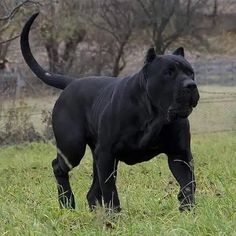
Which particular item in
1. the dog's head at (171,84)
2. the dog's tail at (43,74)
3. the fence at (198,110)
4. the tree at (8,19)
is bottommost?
the fence at (198,110)

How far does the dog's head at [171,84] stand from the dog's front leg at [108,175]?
611 mm

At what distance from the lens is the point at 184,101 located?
5227 mm

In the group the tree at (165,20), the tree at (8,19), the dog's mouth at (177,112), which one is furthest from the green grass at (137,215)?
the tree at (165,20)

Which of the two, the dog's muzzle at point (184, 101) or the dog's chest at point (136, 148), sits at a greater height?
the dog's muzzle at point (184, 101)

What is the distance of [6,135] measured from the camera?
65.2 ft

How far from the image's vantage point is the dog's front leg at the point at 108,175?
18.8ft

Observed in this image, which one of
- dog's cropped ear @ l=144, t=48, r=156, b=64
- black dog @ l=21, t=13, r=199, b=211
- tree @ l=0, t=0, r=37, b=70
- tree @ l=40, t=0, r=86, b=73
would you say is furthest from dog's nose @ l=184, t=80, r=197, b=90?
tree @ l=40, t=0, r=86, b=73

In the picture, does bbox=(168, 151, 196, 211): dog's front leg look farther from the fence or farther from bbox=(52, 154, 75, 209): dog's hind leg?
the fence

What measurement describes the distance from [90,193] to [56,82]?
128 cm

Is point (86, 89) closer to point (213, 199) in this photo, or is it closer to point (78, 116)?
point (78, 116)

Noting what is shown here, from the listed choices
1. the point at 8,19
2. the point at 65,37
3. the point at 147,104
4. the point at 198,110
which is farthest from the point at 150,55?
the point at 65,37

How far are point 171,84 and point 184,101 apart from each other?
0.56ft

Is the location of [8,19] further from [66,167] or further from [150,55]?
[150,55]

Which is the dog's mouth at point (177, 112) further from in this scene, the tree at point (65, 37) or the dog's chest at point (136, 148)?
the tree at point (65, 37)
